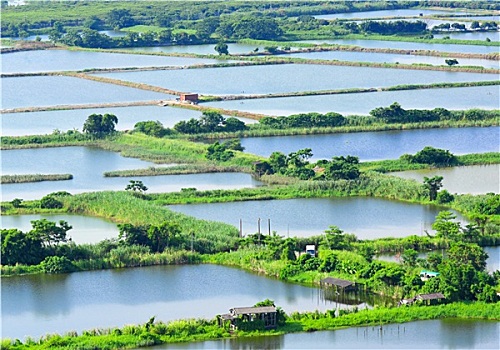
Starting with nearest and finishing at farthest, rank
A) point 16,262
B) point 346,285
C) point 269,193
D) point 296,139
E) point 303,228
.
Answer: point 346,285
point 16,262
point 303,228
point 269,193
point 296,139

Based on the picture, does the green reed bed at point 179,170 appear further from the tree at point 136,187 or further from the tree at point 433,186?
the tree at point 433,186

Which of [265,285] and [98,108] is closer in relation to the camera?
[265,285]

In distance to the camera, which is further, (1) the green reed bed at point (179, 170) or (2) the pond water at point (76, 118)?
(2) the pond water at point (76, 118)

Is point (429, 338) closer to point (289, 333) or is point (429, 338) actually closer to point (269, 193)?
point (289, 333)

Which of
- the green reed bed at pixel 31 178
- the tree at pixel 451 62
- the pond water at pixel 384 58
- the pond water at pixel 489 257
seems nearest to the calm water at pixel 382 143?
the green reed bed at pixel 31 178

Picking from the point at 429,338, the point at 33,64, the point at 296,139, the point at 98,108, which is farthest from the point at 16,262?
the point at 33,64

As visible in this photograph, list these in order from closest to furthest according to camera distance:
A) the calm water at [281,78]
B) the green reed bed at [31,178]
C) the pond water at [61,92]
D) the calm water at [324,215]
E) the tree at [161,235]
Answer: the tree at [161,235]
the calm water at [324,215]
the green reed bed at [31,178]
the pond water at [61,92]
the calm water at [281,78]
